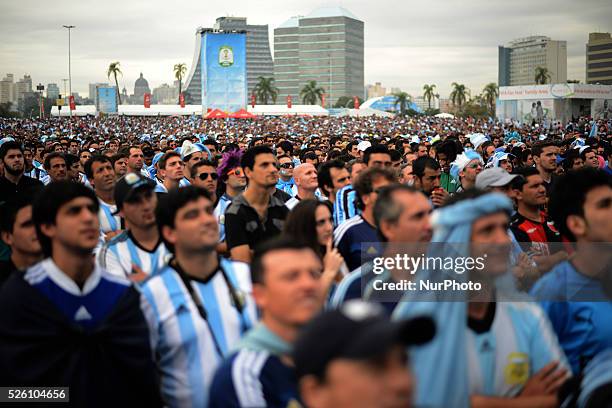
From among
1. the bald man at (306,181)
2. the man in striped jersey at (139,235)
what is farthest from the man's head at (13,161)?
the man in striped jersey at (139,235)

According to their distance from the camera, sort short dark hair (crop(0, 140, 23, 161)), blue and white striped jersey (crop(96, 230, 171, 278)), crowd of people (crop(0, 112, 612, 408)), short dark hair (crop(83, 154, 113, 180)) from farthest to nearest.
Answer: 1. short dark hair (crop(0, 140, 23, 161))
2. short dark hair (crop(83, 154, 113, 180))
3. blue and white striped jersey (crop(96, 230, 171, 278))
4. crowd of people (crop(0, 112, 612, 408))

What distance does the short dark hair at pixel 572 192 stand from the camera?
4.44 metres

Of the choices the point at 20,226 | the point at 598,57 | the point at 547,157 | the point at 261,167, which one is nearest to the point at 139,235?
the point at 20,226

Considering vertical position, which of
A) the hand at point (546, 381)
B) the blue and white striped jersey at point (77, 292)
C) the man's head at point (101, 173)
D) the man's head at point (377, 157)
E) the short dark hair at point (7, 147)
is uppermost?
the short dark hair at point (7, 147)

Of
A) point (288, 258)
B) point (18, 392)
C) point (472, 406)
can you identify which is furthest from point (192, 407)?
point (472, 406)

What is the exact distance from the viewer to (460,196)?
13.9 ft

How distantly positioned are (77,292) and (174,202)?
0.91 metres

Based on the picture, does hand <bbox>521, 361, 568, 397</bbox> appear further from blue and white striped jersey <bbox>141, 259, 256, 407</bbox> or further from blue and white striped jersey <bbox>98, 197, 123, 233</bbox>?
blue and white striped jersey <bbox>98, 197, 123, 233</bbox>

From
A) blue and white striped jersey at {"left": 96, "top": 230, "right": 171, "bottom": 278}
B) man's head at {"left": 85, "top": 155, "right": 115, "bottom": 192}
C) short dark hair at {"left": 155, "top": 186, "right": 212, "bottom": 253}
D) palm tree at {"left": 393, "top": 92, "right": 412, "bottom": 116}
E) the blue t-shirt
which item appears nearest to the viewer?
the blue t-shirt

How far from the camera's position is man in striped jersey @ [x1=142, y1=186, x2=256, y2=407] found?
13.2 feet

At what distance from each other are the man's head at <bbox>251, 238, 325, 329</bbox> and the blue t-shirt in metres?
1.54

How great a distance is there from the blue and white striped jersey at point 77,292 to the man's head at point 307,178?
4.82 meters

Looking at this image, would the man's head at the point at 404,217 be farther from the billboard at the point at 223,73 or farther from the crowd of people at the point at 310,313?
the billboard at the point at 223,73

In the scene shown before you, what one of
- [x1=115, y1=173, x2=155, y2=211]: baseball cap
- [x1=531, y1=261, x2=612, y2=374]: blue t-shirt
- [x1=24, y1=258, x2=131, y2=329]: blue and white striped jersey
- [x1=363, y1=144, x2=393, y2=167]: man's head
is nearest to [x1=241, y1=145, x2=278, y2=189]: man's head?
[x1=115, y1=173, x2=155, y2=211]: baseball cap
